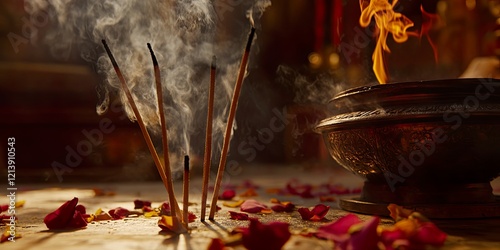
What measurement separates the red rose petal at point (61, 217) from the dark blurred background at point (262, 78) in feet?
5.71

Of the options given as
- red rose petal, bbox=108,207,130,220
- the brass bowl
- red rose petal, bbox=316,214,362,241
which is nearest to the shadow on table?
the brass bowl

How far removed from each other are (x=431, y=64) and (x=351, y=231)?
21.7 feet

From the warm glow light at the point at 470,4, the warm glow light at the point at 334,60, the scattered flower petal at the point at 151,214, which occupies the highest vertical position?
the warm glow light at the point at 470,4

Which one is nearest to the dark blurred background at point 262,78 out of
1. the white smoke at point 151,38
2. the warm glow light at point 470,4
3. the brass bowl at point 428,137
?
the warm glow light at point 470,4

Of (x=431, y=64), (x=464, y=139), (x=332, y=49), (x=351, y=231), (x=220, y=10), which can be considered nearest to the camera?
(x=351, y=231)

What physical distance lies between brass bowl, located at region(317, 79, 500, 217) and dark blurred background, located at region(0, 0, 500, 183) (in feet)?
3.51

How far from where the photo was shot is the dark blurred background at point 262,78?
5.19 meters

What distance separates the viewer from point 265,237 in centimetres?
105

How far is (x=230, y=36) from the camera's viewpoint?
265 inches

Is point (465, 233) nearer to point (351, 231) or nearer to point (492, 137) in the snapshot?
point (492, 137)

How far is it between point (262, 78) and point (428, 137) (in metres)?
6.81

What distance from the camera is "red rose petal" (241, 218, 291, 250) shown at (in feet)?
3.40

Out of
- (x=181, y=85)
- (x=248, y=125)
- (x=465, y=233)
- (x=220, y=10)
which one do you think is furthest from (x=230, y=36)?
(x=465, y=233)

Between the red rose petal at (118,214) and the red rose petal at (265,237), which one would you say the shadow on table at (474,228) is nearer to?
the red rose petal at (265,237)
